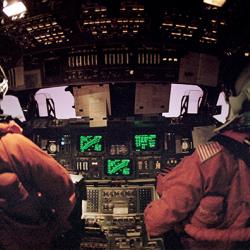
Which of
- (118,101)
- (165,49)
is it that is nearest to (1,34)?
(118,101)

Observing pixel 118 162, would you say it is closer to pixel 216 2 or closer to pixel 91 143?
pixel 91 143

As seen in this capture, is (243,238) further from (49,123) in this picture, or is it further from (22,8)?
(22,8)

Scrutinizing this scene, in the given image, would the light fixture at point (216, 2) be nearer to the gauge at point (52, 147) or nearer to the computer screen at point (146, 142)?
the computer screen at point (146, 142)

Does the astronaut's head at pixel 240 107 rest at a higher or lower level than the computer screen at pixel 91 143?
higher

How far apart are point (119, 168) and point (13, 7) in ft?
5.32

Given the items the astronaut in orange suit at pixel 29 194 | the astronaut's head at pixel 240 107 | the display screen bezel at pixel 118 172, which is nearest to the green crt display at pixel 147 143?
the display screen bezel at pixel 118 172

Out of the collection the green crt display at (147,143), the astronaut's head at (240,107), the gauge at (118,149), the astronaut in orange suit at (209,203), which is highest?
the astronaut's head at (240,107)

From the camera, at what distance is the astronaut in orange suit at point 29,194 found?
9.21 feet

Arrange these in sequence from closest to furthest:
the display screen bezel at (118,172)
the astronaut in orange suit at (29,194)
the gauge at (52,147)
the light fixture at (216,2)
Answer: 1. the light fixture at (216,2)
2. the astronaut in orange suit at (29,194)
3. the display screen bezel at (118,172)
4. the gauge at (52,147)

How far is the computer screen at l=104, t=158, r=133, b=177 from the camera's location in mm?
3066

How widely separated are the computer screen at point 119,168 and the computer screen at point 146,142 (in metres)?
0.16

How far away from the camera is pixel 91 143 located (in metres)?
3.12

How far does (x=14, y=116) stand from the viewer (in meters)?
3.29

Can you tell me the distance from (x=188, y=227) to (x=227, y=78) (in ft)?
4.63
